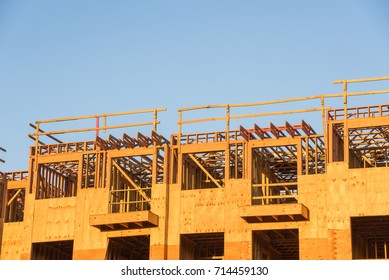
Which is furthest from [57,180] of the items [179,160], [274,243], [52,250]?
[274,243]

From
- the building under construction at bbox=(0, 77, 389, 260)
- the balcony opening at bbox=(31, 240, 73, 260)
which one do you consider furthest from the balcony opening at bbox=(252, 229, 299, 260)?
the balcony opening at bbox=(31, 240, 73, 260)

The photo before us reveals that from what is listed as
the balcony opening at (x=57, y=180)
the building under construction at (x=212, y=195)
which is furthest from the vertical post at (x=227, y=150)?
the balcony opening at (x=57, y=180)

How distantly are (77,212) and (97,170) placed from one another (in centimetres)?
298

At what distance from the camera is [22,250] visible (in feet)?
205

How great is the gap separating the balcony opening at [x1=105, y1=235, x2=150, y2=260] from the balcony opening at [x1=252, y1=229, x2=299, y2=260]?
287 inches

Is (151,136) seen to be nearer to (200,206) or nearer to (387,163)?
(200,206)

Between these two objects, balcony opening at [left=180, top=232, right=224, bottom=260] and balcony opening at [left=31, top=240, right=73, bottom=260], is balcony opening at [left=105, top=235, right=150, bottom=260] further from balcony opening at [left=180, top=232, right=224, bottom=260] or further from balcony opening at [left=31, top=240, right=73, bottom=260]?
balcony opening at [left=31, top=240, right=73, bottom=260]

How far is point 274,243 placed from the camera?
64.2 m

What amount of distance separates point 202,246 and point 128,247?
506cm

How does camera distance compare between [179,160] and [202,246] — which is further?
[202,246]

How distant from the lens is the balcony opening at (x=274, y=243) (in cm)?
5840

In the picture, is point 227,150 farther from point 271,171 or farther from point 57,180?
point 57,180

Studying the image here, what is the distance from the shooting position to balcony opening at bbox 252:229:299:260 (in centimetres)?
5840
